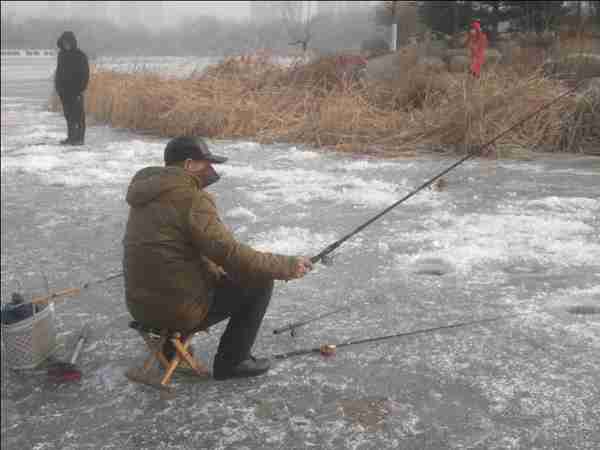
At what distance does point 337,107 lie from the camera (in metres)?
10.2

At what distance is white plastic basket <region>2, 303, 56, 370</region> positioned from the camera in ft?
11.2

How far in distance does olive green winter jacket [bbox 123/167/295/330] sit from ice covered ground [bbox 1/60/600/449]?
1.55 feet

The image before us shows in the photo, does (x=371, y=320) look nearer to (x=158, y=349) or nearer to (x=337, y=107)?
(x=158, y=349)

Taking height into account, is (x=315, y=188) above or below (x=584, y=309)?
above

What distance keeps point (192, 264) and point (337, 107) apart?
7.64m

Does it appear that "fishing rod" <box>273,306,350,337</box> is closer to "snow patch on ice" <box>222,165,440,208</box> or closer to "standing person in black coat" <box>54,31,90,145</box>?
"snow patch on ice" <box>222,165,440,208</box>

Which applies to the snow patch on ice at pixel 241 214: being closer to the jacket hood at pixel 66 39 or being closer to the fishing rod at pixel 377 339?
the fishing rod at pixel 377 339

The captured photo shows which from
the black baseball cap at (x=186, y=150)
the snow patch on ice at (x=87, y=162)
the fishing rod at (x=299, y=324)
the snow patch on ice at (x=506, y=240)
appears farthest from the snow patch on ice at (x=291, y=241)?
the snow patch on ice at (x=87, y=162)

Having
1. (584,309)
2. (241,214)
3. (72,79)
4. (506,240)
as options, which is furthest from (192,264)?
(72,79)

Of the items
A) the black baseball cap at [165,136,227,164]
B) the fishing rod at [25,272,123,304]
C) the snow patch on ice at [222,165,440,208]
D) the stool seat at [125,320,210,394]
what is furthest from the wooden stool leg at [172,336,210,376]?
the snow patch on ice at [222,165,440,208]

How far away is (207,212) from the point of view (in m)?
2.84

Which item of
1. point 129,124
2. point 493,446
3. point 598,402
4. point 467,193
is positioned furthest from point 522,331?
point 129,124

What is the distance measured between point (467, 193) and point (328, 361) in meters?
3.75

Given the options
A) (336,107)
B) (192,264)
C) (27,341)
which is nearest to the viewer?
(192,264)
